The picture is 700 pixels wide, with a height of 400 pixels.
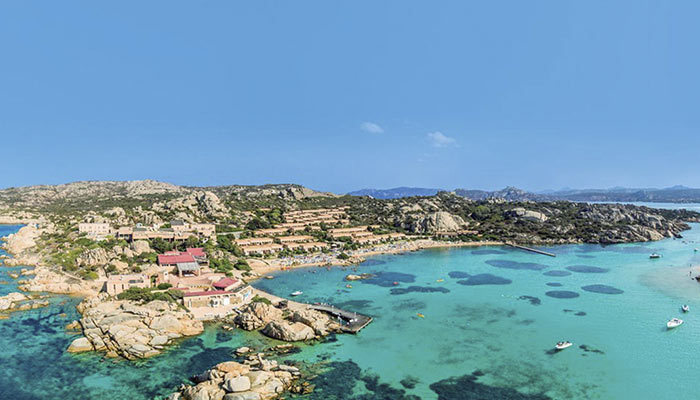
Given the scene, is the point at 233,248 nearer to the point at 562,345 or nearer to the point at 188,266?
the point at 188,266

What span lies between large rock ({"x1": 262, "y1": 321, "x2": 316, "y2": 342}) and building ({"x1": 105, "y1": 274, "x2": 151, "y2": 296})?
15621 mm

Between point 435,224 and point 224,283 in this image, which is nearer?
point 224,283

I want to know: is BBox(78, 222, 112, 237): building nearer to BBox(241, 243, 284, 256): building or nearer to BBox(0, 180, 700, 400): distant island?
BBox(0, 180, 700, 400): distant island

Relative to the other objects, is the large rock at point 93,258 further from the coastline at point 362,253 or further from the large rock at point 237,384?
the large rock at point 237,384

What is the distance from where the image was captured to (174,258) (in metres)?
45.0

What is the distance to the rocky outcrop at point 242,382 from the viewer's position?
65.3 ft

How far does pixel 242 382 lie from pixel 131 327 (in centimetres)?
1260

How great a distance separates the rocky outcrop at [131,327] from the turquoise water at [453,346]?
42.7 inches

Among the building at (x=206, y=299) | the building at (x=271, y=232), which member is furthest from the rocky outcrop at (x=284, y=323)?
the building at (x=271, y=232)

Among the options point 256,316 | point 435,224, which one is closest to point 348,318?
point 256,316

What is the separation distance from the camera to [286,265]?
179 feet

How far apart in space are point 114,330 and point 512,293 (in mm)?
37504

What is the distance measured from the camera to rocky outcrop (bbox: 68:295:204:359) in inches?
1012

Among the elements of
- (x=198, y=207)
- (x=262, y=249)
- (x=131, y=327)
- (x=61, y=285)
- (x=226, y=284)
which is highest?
(x=198, y=207)
